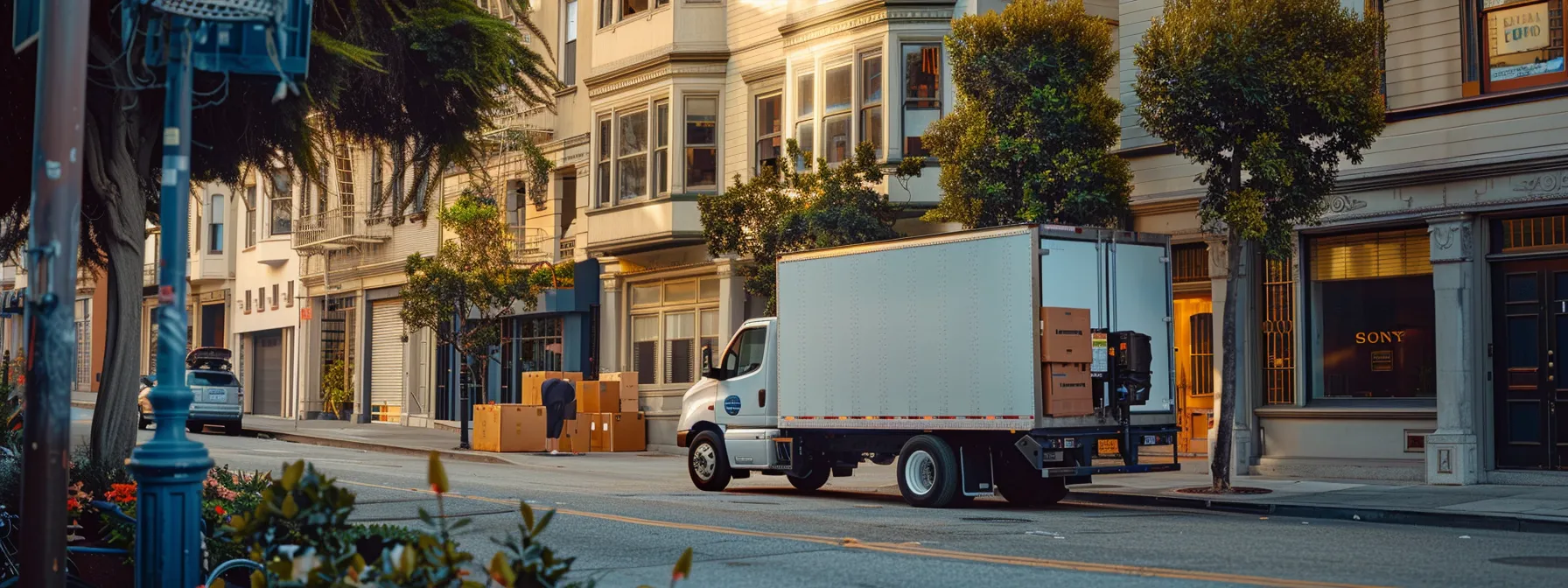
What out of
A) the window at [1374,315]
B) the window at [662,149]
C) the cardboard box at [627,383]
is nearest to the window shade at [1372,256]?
the window at [1374,315]

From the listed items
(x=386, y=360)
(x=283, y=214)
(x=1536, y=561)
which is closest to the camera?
(x=1536, y=561)

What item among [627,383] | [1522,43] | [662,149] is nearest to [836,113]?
[662,149]

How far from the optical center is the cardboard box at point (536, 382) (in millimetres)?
29500

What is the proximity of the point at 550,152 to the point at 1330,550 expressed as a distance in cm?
2476

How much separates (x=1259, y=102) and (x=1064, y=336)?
3.63m

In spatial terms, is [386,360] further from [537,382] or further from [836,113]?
[836,113]

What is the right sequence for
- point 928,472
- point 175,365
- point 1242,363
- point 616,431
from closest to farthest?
point 175,365 → point 928,472 → point 1242,363 → point 616,431

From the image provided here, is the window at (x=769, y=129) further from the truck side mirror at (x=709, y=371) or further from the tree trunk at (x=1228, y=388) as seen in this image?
the tree trunk at (x=1228, y=388)

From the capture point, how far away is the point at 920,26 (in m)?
25.3

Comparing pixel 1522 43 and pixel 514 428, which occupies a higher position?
pixel 1522 43

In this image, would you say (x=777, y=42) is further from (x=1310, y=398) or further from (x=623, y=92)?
(x=1310, y=398)

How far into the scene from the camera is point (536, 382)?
29.6 m

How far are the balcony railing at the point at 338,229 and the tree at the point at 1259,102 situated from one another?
1013 inches

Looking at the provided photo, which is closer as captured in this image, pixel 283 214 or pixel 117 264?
pixel 117 264
